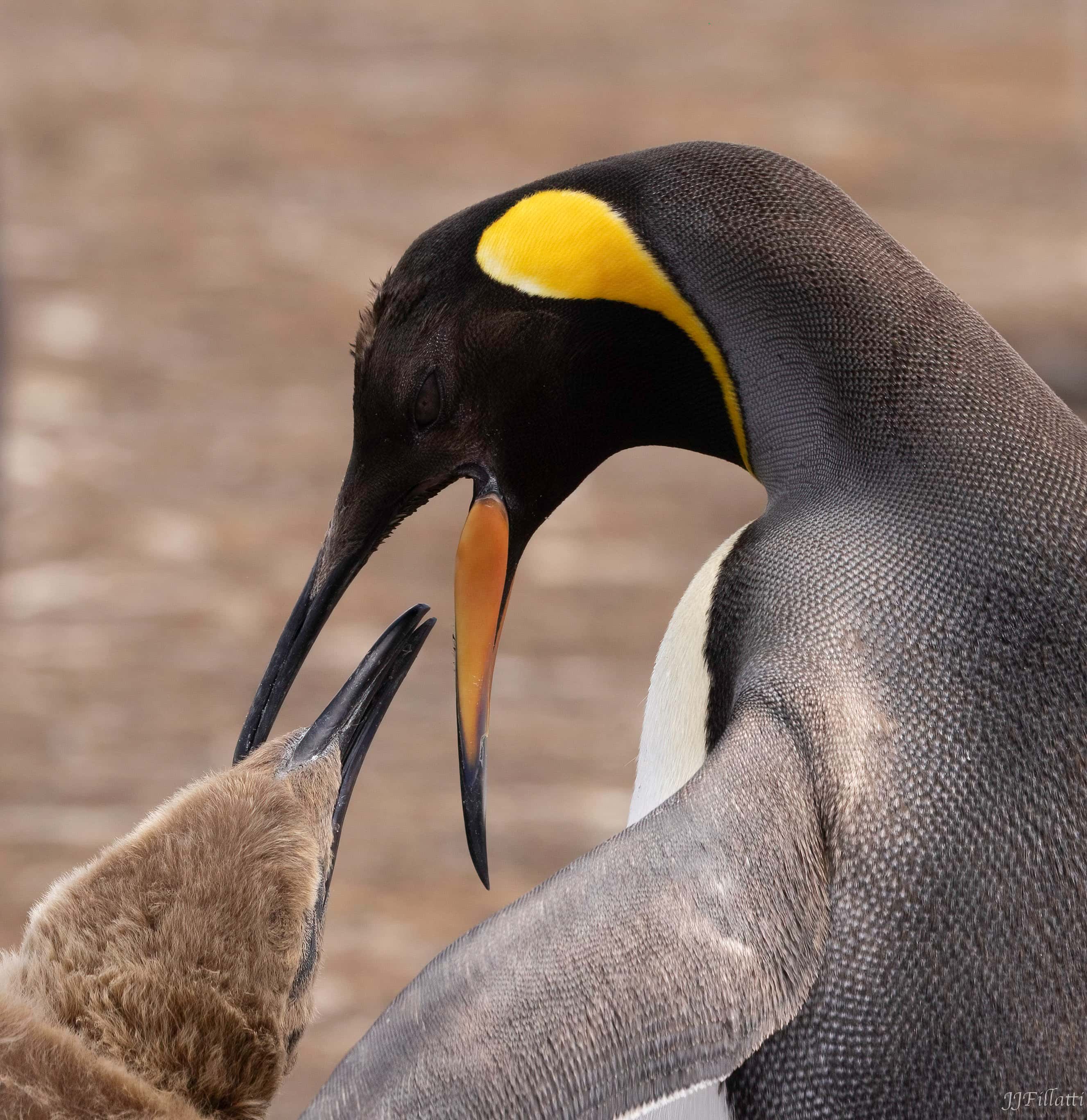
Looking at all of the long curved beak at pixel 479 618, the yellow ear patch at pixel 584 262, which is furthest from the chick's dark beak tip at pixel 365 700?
the yellow ear patch at pixel 584 262

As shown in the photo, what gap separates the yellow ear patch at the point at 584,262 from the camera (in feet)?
4.69

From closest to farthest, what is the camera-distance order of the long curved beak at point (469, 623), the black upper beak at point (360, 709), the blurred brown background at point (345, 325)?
the black upper beak at point (360, 709), the long curved beak at point (469, 623), the blurred brown background at point (345, 325)

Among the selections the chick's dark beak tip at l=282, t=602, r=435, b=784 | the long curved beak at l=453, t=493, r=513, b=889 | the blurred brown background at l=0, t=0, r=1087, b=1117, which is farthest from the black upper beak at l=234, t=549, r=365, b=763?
the blurred brown background at l=0, t=0, r=1087, b=1117

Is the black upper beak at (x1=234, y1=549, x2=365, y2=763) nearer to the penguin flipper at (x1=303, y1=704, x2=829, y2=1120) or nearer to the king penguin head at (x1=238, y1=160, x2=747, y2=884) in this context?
the king penguin head at (x1=238, y1=160, x2=747, y2=884)

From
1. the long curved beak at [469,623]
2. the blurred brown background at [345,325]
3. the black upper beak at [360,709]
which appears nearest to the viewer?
the black upper beak at [360,709]

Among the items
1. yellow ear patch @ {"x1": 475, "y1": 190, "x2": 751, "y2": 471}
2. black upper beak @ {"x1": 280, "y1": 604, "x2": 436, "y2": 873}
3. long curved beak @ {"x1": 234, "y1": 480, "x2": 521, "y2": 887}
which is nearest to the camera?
black upper beak @ {"x1": 280, "y1": 604, "x2": 436, "y2": 873}

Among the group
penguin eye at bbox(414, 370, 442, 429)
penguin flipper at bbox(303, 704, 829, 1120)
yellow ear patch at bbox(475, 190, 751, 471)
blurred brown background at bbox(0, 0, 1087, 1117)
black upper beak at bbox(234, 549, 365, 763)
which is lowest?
blurred brown background at bbox(0, 0, 1087, 1117)

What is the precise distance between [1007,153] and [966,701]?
588 centimetres

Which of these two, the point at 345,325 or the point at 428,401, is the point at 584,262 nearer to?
the point at 428,401

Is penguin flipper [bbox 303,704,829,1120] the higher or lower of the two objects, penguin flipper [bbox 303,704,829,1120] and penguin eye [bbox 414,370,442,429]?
the lower

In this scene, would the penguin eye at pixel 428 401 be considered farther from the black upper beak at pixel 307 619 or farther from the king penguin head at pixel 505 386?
the black upper beak at pixel 307 619

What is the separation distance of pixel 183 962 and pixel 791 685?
1.47ft

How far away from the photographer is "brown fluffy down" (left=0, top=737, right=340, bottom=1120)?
1066 millimetres

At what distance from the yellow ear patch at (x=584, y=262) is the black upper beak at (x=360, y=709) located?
320mm
